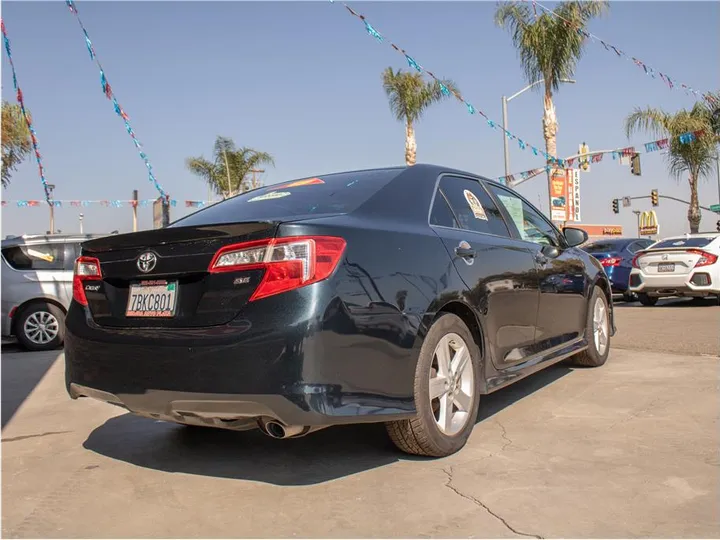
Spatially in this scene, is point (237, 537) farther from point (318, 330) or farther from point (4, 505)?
point (4, 505)

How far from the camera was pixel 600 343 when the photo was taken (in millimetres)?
5949

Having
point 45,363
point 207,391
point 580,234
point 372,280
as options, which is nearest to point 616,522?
point 372,280

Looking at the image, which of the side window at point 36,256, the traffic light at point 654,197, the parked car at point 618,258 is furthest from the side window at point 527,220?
the traffic light at point 654,197

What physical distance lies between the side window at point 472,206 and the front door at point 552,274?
23 centimetres

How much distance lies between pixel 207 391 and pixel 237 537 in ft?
1.97

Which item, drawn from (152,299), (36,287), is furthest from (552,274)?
(36,287)

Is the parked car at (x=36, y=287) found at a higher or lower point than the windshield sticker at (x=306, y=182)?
lower

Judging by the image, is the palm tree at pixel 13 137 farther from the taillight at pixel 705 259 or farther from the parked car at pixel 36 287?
the taillight at pixel 705 259

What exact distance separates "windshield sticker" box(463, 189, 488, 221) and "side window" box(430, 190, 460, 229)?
0.34 m

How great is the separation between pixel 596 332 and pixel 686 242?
759 cm

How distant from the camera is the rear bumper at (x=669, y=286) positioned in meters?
11.7

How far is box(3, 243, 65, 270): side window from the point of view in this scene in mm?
9273

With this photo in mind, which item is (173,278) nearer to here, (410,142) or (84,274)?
(84,274)

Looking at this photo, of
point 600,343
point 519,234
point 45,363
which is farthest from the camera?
point 45,363
